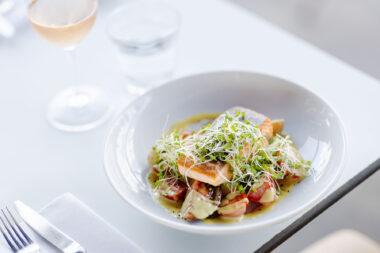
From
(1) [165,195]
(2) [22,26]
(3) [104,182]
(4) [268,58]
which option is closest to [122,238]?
(1) [165,195]

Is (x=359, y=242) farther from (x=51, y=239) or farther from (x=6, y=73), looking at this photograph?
(x=6, y=73)

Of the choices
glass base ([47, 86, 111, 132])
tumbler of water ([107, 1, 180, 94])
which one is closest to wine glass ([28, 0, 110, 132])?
glass base ([47, 86, 111, 132])

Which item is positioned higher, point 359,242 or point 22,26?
point 359,242

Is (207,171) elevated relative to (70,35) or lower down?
elevated

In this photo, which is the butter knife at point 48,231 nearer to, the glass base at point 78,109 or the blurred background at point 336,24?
the glass base at point 78,109

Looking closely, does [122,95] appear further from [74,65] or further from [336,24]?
[336,24]

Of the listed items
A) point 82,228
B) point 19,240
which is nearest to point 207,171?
point 82,228

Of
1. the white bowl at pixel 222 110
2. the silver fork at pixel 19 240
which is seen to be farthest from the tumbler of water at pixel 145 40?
the silver fork at pixel 19 240
